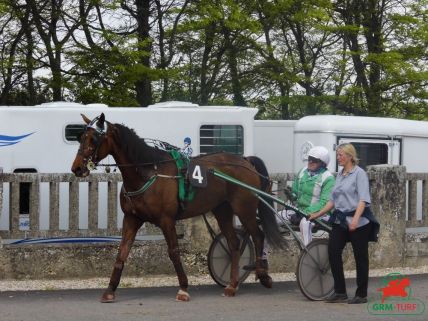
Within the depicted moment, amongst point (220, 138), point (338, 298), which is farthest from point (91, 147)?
point (220, 138)

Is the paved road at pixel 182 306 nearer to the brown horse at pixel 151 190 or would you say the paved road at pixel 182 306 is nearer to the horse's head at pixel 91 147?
the brown horse at pixel 151 190

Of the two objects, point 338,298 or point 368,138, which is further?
point 368,138

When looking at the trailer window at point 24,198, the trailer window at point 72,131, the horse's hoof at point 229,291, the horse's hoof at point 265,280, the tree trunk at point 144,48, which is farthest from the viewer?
the tree trunk at point 144,48

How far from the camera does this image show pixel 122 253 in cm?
984

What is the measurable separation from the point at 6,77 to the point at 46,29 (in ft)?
5.99

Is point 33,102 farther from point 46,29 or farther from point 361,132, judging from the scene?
point 361,132

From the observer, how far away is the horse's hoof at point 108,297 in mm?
9766

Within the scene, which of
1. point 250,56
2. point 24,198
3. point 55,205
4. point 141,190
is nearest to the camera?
point 141,190

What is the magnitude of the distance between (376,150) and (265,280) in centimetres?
723

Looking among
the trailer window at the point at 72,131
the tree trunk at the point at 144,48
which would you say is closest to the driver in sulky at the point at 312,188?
the trailer window at the point at 72,131

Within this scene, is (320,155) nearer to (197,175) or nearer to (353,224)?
(353,224)

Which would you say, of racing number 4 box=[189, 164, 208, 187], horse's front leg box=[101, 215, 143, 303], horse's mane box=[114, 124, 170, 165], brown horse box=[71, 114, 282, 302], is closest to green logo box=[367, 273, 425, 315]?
brown horse box=[71, 114, 282, 302]

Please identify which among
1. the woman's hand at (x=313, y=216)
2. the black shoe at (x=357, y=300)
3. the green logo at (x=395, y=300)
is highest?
the woman's hand at (x=313, y=216)

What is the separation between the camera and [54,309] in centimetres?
935
